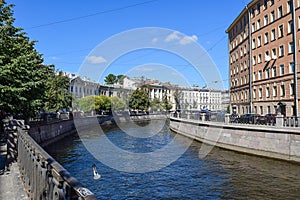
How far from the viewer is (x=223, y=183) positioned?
1223cm

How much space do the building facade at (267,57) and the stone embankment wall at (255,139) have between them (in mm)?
10170

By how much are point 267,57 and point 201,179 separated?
88.2 ft

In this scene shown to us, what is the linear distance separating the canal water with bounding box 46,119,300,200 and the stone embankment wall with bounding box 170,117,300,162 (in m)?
0.77

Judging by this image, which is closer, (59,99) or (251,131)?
(251,131)

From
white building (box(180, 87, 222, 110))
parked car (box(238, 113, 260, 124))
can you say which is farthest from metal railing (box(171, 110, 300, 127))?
white building (box(180, 87, 222, 110))

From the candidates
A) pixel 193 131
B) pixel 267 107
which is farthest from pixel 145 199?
pixel 267 107

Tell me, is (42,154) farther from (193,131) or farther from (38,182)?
(193,131)

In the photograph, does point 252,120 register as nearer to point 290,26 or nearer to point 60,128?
point 290,26

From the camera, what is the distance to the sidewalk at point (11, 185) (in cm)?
569

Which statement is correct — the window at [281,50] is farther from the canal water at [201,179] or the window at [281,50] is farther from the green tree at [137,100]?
the green tree at [137,100]

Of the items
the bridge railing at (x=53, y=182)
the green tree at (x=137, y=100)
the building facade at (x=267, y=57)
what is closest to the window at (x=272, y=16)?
the building facade at (x=267, y=57)

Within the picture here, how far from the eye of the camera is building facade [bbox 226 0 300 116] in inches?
1177

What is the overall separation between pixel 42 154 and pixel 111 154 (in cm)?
1576

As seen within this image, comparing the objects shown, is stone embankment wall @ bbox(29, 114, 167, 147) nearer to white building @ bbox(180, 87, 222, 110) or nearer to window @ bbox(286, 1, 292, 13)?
window @ bbox(286, 1, 292, 13)
